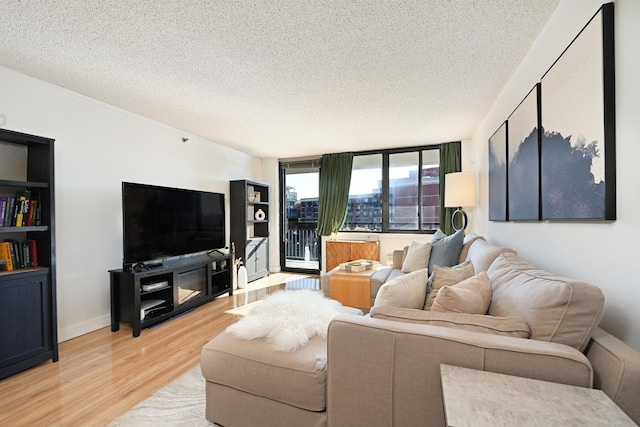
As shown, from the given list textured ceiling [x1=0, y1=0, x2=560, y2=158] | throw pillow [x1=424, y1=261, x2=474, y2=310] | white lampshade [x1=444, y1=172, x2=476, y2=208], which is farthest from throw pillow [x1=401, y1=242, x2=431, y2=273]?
textured ceiling [x1=0, y1=0, x2=560, y2=158]

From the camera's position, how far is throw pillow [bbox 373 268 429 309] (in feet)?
4.50

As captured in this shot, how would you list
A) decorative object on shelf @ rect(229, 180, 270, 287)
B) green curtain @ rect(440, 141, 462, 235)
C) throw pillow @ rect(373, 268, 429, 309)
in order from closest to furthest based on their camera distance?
throw pillow @ rect(373, 268, 429, 309)
green curtain @ rect(440, 141, 462, 235)
decorative object on shelf @ rect(229, 180, 270, 287)

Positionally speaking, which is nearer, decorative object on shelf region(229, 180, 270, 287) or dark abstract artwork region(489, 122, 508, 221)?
dark abstract artwork region(489, 122, 508, 221)

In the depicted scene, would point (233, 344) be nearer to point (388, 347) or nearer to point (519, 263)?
point (388, 347)

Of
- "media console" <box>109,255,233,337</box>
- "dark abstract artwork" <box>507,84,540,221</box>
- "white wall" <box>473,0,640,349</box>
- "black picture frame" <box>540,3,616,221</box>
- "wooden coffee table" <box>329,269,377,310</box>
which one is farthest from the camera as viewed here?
"wooden coffee table" <box>329,269,377,310</box>

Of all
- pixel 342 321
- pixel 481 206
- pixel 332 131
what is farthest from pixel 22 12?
pixel 481 206

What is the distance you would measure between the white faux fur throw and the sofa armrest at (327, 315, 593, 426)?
0.32 m

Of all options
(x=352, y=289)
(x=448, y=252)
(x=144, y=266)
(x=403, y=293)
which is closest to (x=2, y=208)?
(x=144, y=266)

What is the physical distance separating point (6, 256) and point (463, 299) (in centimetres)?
306

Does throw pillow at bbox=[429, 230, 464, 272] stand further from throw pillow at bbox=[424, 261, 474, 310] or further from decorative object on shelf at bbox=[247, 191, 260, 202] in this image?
decorative object on shelf at bbox=[247, 191, 260, 202]

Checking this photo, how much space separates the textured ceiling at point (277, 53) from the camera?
1648mm

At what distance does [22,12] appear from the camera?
5.37 ft

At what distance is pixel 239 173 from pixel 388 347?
463cm

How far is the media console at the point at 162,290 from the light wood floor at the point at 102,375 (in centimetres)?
14
